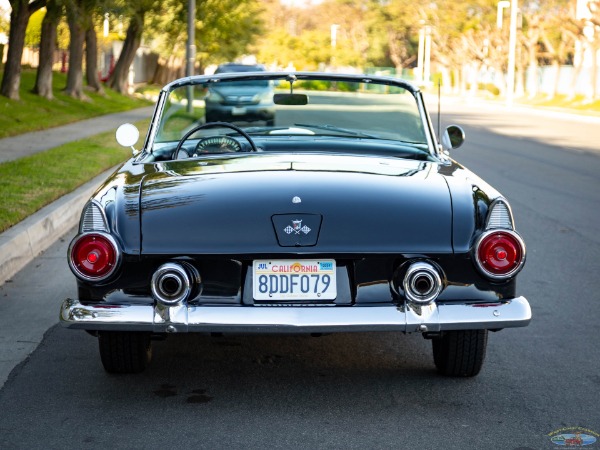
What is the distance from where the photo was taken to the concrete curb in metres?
8.05

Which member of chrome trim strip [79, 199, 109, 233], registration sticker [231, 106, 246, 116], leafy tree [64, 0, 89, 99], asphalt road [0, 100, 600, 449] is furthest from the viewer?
leafy tree [64, 0, 89, 99]

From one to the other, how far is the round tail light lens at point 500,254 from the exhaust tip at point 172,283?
1.23 metres

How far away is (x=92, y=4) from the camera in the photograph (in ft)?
81.0

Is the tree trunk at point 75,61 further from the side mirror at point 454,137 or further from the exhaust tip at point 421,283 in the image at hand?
the exhaust tip at point 421,283

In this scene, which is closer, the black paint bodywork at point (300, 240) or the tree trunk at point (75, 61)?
the black paint bodywork at point (300, 240)

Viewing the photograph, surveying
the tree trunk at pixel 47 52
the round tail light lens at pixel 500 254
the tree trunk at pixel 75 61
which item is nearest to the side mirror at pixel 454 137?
the round tail light lens at pixel 500 254

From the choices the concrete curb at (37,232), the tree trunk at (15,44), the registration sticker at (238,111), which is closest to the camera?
the registration sticker at (238,111)

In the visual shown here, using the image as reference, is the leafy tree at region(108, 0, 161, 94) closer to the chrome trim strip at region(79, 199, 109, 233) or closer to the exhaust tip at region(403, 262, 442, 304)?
the chrome trim strip at region(79, 199, 109, 233)

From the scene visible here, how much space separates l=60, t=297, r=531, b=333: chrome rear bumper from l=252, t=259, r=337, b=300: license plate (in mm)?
62

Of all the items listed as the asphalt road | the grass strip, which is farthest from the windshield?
the grass strip

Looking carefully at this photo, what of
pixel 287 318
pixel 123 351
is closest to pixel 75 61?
pixel 123 351

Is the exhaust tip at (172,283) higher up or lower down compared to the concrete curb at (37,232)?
higher up

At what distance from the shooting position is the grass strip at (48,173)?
10.1 meters

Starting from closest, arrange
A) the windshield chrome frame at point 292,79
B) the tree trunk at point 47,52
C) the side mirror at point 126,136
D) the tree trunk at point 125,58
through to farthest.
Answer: the windshield chrome frame at point 292,79 → the side mirror at point 126,136 → the tree trunk at point 47,52 → the tree trunk at point 125,58
